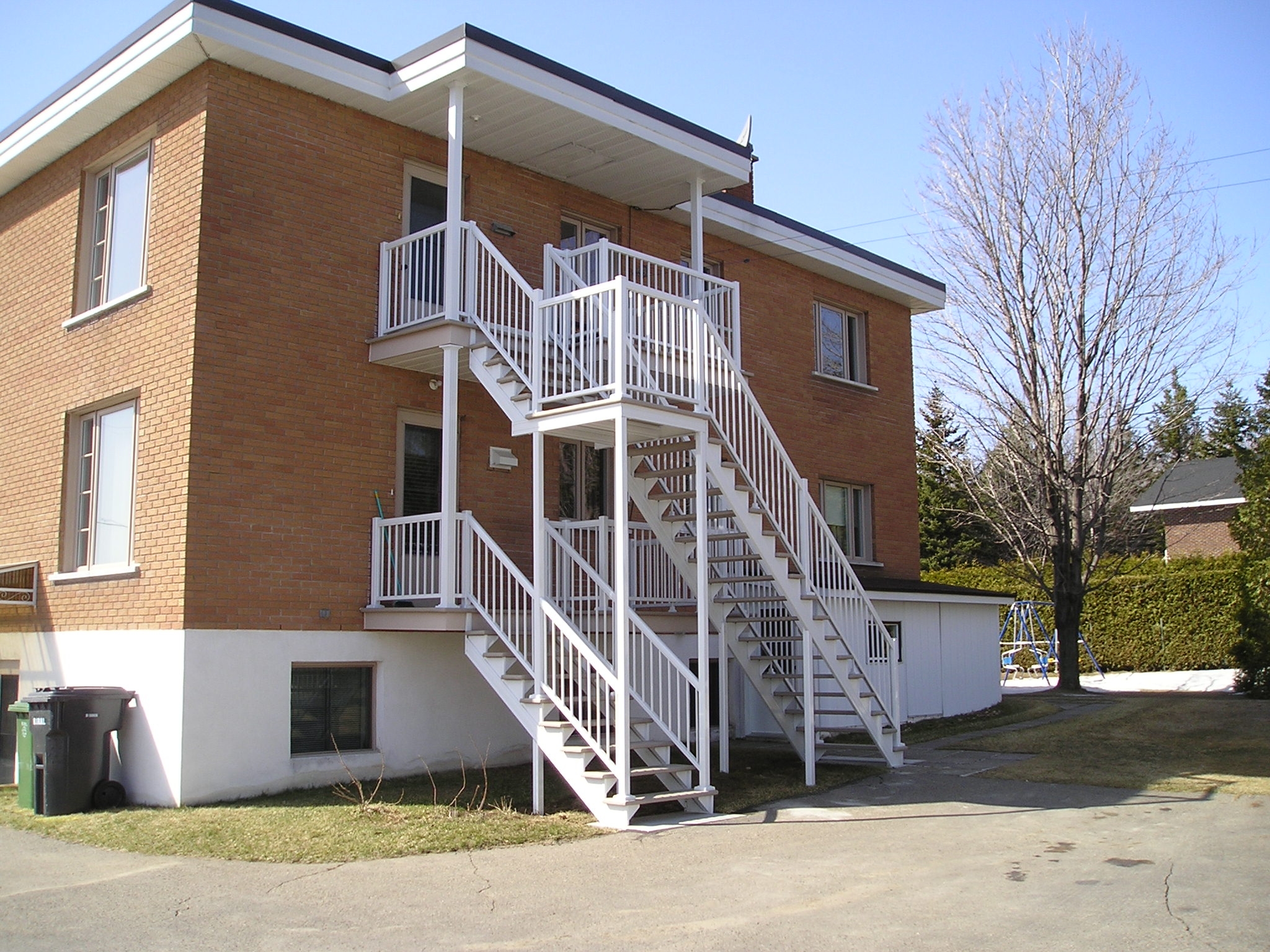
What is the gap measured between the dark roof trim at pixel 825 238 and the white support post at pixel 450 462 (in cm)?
597

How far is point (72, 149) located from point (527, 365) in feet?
20.8

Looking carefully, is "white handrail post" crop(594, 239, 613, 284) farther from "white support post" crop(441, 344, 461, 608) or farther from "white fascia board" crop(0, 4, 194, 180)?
"white fascia board" crop(0, 4, 194, 180)

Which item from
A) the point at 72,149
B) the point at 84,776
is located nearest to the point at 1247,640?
the point at 84,776

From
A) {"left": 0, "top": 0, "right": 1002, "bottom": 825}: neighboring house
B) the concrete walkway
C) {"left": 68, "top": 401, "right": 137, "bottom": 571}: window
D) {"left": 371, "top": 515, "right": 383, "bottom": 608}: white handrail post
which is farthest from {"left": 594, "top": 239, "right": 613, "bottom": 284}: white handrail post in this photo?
the concrete walkway

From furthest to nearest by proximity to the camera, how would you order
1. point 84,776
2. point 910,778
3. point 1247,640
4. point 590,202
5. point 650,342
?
point 1247,640
point 590,202
point 910,778
point 650,342
point 84,776

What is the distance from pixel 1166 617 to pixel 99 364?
76.2ft

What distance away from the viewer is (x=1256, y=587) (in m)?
19.9

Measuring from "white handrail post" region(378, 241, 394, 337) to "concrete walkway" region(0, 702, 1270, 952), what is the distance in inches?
235

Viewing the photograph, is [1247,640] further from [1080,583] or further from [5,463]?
[5,463]

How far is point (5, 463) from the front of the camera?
562 inches

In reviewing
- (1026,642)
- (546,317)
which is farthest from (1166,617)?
(546,317)

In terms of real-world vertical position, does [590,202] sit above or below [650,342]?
above

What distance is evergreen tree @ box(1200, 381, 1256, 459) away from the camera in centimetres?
5712

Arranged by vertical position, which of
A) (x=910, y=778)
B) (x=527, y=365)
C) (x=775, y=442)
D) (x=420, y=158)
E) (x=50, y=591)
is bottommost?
(x=910, y=778)
